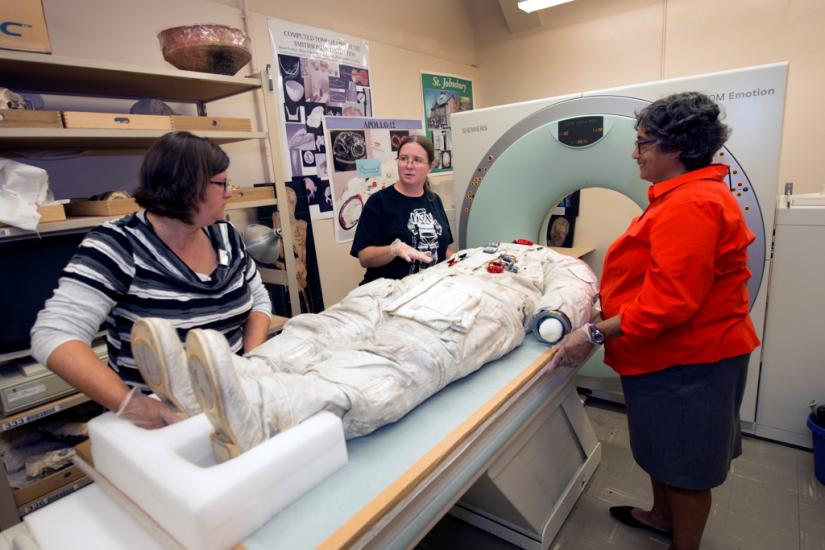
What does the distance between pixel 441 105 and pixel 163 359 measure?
3.18 metres

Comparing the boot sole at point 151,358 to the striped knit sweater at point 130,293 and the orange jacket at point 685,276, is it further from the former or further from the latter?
the orange jacket at point 685,276

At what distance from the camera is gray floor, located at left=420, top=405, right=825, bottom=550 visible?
157 cm

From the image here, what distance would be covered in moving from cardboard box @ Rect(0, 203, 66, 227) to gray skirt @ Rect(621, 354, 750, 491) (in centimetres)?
182

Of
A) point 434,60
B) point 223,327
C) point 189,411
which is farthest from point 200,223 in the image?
point 434,60

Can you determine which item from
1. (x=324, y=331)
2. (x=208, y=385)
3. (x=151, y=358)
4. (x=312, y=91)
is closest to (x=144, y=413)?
(x=151, y=358)

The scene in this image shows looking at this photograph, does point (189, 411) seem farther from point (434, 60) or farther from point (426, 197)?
point (434, 60)

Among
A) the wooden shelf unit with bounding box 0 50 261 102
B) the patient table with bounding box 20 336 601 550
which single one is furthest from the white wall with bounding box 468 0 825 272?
the wooden shelf unit with bounding box 0 50 261 102

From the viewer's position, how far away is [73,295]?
98 centimetres

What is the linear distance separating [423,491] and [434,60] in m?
3.33

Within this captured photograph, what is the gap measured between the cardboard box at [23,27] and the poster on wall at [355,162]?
56.0 inches

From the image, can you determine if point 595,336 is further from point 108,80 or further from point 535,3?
point 535,3

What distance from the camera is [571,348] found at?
4.20 ft

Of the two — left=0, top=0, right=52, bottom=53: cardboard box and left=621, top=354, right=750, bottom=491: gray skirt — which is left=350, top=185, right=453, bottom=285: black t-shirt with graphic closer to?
left=621, top=354, right=750, bottom=491: gray skirt

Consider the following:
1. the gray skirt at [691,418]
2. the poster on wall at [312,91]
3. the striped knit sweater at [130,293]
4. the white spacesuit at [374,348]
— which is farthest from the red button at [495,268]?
the poster on wall at [312,91]
